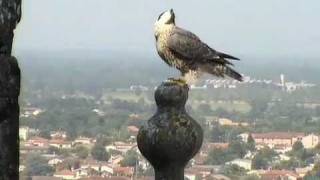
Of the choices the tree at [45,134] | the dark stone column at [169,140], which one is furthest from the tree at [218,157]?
the dark stone column at [169,140]

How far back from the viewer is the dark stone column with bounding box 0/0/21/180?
2486 millimetres

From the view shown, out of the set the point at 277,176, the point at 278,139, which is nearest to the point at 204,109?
the point at 278,139

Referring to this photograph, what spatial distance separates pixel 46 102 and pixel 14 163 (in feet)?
260

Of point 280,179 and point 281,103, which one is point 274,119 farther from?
point 280,179

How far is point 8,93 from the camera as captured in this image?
2.50 metres

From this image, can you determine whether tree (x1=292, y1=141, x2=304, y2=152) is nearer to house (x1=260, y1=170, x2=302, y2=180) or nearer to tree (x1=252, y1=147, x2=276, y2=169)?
tree (x1=252, y1=147, x2=276, y2=169)

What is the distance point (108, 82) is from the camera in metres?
111

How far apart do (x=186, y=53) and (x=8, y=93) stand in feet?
7.48

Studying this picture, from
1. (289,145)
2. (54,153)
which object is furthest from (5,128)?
(289,145)

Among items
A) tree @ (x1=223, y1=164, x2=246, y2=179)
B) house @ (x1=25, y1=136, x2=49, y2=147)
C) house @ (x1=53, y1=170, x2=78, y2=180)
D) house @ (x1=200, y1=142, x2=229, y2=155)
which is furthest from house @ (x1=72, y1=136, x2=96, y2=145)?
tree @ (x1=223, y1=164, x2=246, y2=179)

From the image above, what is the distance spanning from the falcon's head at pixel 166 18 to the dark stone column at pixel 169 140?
1059 millimetres

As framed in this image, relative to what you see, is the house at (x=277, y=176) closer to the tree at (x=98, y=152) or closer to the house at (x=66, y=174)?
the house at (x=66, y=174)

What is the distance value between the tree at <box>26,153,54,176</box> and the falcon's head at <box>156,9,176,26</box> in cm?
3149

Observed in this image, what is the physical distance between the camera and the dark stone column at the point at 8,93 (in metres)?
2.49
